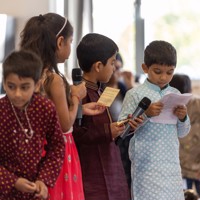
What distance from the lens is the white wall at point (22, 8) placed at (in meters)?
4.61

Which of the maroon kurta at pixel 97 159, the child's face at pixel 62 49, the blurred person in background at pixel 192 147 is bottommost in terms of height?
the blurred person in background at pixel 192 147

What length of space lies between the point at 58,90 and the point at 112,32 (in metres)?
3.31

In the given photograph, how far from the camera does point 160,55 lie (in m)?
2.39

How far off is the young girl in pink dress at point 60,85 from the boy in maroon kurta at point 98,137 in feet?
0.49

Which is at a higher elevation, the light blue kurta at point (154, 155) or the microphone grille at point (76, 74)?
the microphone grille at point (76, 74)

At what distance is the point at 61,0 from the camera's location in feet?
15.9

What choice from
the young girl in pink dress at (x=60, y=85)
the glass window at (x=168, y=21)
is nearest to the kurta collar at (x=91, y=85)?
the young girl in pink dress at (x=60, y=85)

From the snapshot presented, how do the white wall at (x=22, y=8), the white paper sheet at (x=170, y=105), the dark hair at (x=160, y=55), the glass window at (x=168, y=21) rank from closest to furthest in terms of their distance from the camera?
the white paper sheet at (x=170, y=105) → the dark hair at (x=160, y=55) → the white wall at (x=22, y=8) → the glass window at (x=168, y=21)

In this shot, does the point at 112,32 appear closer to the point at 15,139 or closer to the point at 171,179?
the point at 171,179

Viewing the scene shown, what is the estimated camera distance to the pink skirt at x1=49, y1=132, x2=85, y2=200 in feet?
6.95

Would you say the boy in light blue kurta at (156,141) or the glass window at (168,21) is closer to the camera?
the boy in light blue kurta at (156,141)

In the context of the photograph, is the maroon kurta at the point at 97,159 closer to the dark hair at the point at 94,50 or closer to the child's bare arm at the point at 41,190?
the dark hair at the point at 94,50

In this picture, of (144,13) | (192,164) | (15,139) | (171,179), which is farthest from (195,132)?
(15,139)

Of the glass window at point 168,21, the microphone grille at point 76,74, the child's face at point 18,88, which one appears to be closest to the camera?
the child's face at point 18,88
